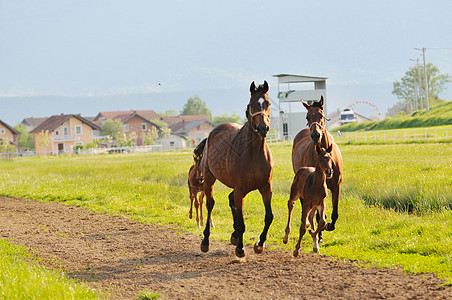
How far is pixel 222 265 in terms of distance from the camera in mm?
9773

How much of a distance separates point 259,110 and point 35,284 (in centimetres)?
456

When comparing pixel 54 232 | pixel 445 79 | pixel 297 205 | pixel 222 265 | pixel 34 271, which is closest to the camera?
pixel 34 271

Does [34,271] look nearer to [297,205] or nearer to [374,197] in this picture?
[297,205]

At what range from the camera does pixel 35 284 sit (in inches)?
317

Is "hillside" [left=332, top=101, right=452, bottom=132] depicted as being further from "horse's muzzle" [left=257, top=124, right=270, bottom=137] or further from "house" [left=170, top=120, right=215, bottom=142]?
"horse's muzzle" [left=257, top=124, right=270, bottom=137]

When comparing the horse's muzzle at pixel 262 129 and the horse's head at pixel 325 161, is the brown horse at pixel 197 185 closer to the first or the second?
the horse's head at pixel 325 161

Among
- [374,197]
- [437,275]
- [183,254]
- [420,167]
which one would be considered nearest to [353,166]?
[420,167]

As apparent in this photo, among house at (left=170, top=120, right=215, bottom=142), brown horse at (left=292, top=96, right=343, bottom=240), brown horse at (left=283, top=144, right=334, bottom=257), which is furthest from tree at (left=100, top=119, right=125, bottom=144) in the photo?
brown horse at (left=283, top=144, right=334, bottom=257)

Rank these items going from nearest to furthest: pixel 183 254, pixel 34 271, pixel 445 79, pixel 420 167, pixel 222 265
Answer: pixel 34 271, pixel 222 265, pixel 183 254, pixel 420 167, pixel 445 79

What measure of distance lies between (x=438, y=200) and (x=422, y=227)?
12.1ft

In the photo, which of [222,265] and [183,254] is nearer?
[222,265]

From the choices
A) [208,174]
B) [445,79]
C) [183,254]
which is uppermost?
[445,79]

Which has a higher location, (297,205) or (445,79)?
(445,79)

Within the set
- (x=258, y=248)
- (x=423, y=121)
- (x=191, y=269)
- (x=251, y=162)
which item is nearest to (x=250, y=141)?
(x=251, y=162)
